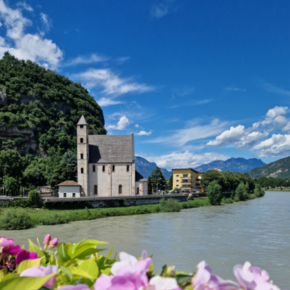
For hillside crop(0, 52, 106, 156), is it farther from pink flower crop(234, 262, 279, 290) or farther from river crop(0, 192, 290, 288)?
pink flower crop(234, 262, 279, 290)

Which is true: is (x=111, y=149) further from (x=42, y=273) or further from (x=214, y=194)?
(x=42, y=273)

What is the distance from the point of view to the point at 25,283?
1.11m

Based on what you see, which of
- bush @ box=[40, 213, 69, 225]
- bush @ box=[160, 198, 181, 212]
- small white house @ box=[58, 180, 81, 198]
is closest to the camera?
bush @ box=[40, 213, 69, 225]

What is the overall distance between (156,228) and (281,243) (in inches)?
455

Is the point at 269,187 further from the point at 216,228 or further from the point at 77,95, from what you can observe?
the point at 216,228

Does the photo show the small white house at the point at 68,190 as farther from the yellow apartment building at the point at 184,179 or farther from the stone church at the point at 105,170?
the yellow apartment building at the point at 184,179

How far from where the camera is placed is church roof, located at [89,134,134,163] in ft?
170

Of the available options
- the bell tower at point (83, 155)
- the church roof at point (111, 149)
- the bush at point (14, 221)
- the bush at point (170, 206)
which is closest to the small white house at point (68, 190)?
the bell tower at point (83, 155)

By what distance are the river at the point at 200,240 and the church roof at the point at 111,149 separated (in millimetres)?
18813

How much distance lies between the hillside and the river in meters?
43.8

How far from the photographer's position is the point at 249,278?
108 cm

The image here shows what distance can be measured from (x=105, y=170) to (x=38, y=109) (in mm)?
36726

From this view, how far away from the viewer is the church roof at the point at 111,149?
5169cm

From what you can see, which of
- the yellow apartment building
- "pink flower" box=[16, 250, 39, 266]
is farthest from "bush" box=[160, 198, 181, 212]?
the yellow apartment building
